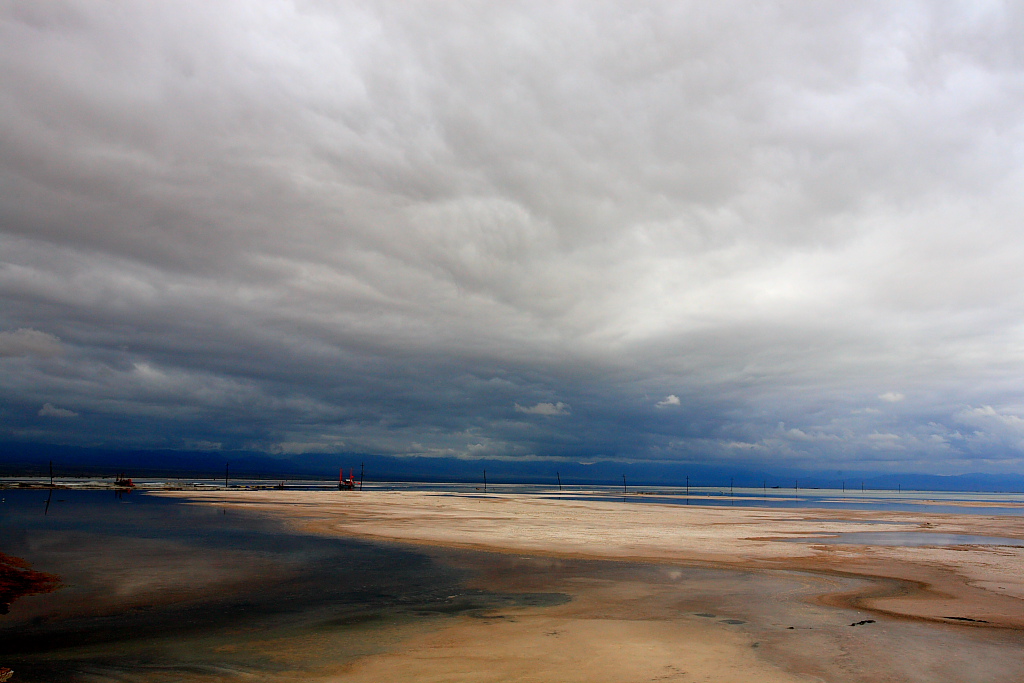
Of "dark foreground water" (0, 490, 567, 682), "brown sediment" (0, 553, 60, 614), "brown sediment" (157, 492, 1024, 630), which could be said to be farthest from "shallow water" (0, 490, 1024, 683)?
Answer: "brown sediment" (157, 492, 1024, 630)

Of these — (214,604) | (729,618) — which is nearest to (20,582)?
(214,604)

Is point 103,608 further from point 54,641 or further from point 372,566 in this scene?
point 372,566

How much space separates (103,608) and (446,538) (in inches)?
926

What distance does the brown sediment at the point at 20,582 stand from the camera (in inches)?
807

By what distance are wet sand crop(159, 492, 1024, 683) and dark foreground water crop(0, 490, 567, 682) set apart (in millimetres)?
2093

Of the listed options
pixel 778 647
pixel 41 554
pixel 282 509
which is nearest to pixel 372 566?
pixel 41 554

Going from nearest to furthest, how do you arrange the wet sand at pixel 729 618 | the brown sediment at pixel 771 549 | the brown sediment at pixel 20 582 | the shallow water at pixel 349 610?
the wet sand at pixel 729 618, the shallow water at pixel 349 610, the brown sediment at pixel 20 582, the brown sediment at pixel 771 549

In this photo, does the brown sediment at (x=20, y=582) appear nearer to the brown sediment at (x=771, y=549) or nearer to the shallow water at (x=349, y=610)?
the shallow water at (x=349, y=610)

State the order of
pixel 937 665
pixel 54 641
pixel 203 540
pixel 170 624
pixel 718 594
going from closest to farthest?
pixel 937 665
pixel 54 641
pixel 170 624
pixel 718 594
pixel 203 540

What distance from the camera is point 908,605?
21.5m

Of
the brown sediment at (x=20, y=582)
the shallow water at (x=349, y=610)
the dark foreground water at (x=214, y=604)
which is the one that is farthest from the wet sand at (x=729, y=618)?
the brown sediment at (x=20, y=582)

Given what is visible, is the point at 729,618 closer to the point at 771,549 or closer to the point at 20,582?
the point at 771,549

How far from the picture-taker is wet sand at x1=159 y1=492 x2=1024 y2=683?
13.9m

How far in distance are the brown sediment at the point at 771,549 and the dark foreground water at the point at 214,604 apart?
933 centimetres
